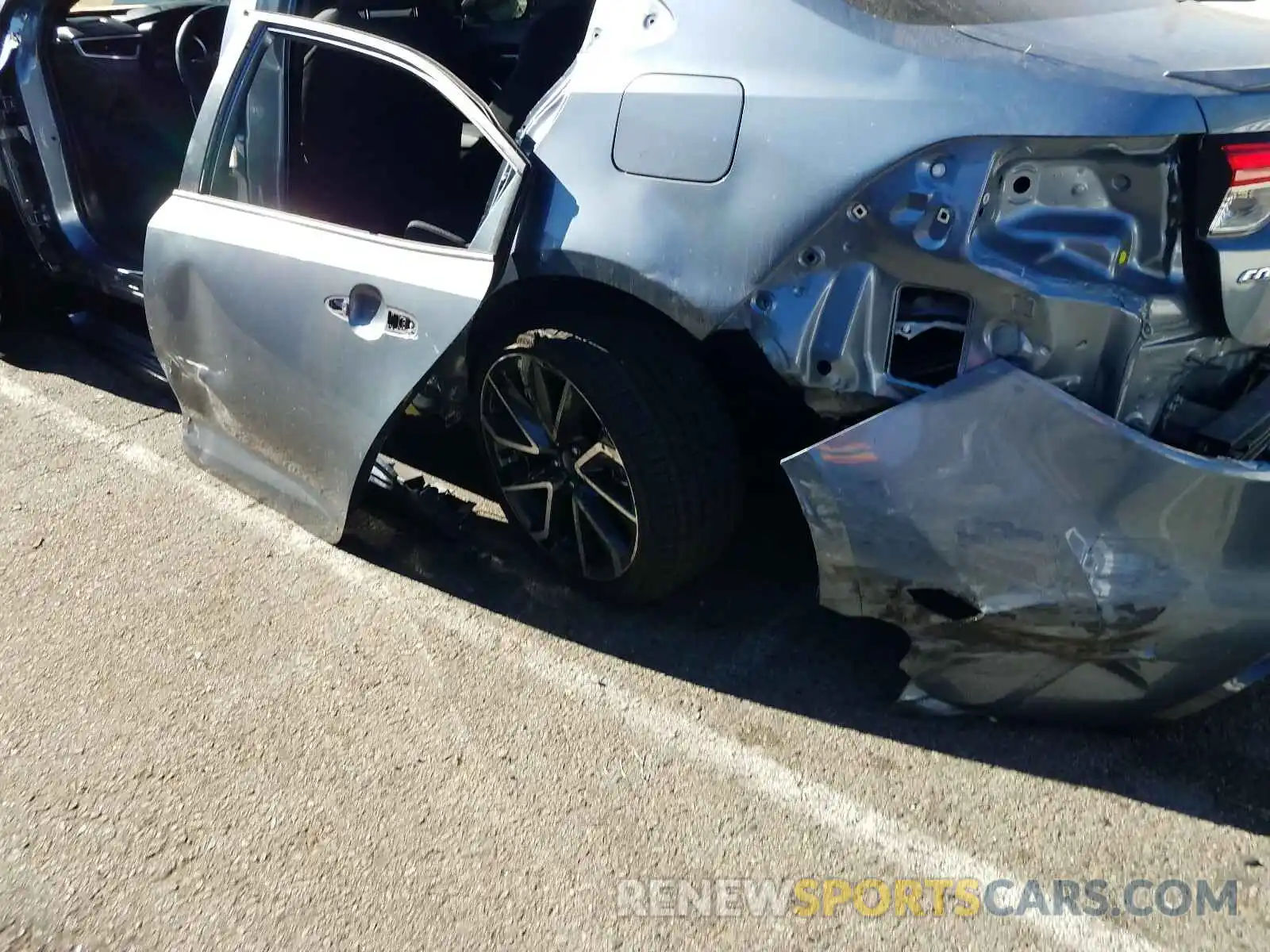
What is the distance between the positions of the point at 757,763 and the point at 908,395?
92 centimetres

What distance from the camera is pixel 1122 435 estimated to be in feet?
6.59

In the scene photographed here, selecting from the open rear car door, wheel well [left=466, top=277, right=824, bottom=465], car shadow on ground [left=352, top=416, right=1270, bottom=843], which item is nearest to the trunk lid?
wheel well [left=466, top=277, right=824, bottom=465]

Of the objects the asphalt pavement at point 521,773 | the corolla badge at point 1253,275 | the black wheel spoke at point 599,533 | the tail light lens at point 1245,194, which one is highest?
the tail light lens at point 1245,194

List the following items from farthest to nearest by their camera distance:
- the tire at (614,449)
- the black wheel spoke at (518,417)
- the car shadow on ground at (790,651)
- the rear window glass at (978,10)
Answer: the black wheel spoke at (518,417) < the tire at (614,449) < the car shadow on ground at (790,651) < the rear window glass at (978,10)

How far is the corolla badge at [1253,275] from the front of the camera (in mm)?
2045

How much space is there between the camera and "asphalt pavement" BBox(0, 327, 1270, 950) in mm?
2143

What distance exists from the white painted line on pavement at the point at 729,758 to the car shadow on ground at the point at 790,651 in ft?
0.36

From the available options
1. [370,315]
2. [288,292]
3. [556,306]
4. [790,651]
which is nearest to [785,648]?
[790,651]

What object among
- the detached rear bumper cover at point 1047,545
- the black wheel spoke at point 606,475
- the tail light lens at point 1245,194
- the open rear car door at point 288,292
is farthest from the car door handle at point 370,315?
the tail light lens at point 1245,194

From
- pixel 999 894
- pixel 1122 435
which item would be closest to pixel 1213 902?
pixel 999 894

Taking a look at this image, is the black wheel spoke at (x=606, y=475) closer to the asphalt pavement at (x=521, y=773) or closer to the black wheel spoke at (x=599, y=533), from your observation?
the black wheel spoke at (x=599, y=533)

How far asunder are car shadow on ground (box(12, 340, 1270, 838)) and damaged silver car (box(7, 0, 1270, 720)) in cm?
14

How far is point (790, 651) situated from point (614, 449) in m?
0.72

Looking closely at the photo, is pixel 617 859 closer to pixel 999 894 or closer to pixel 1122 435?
pixel 999 894
